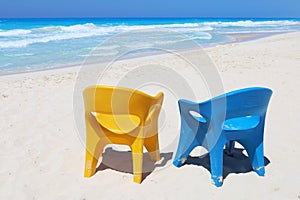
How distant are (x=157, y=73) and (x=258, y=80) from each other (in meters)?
2.50

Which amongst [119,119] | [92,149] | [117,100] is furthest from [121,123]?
[92,149]

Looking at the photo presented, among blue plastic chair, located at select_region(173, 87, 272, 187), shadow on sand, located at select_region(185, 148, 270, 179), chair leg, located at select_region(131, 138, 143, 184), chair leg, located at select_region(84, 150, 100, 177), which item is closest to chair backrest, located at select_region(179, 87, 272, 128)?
blue plastic chair, located at select_region(173, 87, 272, 187)

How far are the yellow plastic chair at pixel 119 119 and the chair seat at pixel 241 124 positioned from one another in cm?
66

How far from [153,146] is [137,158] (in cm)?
40

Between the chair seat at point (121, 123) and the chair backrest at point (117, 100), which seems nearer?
the chair backrest at point (117, 100)

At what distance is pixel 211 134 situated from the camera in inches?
Answer: 101

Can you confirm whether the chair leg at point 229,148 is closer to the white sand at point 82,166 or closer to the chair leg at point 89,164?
the white sand at point 82,166

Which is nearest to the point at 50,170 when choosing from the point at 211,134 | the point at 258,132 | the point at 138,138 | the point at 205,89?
the point at 138,138

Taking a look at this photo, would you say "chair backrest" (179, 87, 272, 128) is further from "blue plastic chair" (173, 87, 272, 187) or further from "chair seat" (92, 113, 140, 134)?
"chair seat" (92, 113, 140, 134)

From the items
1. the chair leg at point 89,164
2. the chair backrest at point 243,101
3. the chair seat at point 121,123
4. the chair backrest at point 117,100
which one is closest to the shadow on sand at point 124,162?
the chair leg at point 89,164

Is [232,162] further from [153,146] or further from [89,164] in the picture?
[89,164]

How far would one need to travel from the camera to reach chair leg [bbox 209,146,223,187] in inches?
102

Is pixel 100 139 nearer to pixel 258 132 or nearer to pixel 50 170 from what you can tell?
pixel 50 170

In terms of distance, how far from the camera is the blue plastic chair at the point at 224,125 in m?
2.38
